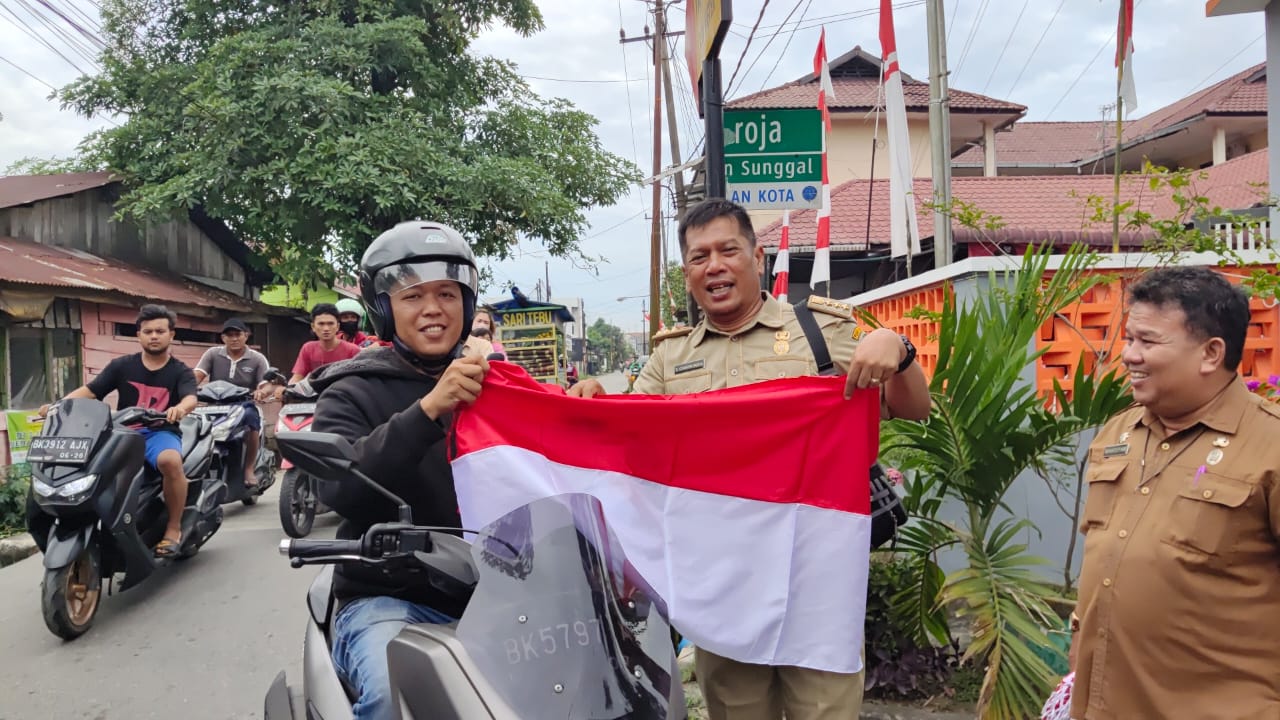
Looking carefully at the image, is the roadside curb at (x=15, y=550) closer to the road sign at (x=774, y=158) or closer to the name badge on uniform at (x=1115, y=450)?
the road sign at (x=774, y=158)

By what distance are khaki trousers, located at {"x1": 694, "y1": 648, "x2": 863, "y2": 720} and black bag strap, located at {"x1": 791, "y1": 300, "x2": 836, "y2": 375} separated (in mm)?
869

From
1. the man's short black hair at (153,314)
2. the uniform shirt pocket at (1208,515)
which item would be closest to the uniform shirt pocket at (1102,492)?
the uniform shirt pocket at (1208,515)

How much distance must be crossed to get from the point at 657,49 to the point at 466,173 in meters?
4.98

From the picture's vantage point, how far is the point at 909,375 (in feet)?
7.65

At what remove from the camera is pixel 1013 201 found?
17922 millimetres

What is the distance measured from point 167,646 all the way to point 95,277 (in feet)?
32.1

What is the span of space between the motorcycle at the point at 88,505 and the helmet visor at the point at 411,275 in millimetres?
3210

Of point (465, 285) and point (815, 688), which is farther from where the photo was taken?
point (465, 285)

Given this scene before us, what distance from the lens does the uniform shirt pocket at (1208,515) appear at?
1.92 metres

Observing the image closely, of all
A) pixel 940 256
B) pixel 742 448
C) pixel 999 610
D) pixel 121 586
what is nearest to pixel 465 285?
pixel 742 448

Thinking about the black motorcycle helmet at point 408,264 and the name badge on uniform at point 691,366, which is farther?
the name badge on uniform at point 691,366

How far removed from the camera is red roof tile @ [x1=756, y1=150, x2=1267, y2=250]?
16.4 meters

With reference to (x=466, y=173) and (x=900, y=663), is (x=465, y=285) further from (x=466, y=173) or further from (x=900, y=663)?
(x=466, y=173)

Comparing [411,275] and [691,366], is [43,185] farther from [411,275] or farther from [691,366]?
[691,366]
